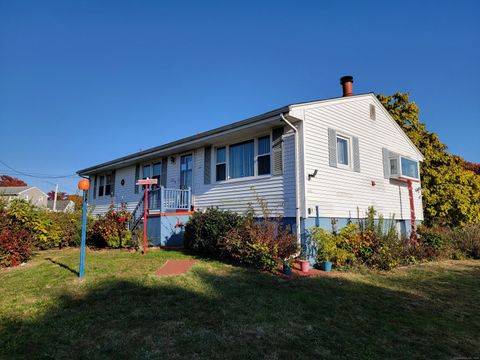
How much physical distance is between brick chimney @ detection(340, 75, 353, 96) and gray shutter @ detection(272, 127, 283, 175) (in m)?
4.41

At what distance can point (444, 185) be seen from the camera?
50.1ft

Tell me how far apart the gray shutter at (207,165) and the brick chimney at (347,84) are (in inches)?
233

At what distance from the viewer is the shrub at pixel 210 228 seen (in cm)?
809

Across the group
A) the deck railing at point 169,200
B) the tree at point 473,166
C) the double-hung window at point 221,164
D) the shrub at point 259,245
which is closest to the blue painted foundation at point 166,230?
the deck railing at point 169,200

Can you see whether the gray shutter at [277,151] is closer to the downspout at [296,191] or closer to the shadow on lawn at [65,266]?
the downspout at [296,191]

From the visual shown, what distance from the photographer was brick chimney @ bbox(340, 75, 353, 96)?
1172cm

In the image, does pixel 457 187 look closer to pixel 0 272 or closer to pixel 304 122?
pixel 304 122

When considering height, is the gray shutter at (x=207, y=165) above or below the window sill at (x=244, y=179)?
above

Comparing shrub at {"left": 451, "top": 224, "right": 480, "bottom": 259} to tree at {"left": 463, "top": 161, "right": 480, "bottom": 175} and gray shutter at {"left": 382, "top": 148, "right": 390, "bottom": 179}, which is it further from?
tree at {"left": 463, "top": 161, "right": 480, "bottom": 175}

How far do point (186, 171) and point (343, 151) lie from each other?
21.1ft

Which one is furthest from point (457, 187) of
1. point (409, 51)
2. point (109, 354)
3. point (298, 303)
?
point (109, 354)

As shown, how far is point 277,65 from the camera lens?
14.0 m

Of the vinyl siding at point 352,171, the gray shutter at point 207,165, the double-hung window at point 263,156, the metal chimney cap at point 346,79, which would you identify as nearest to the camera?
the vinyl siding at point 352,171

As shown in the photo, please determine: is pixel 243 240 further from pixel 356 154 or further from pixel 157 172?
pixel 157 172
